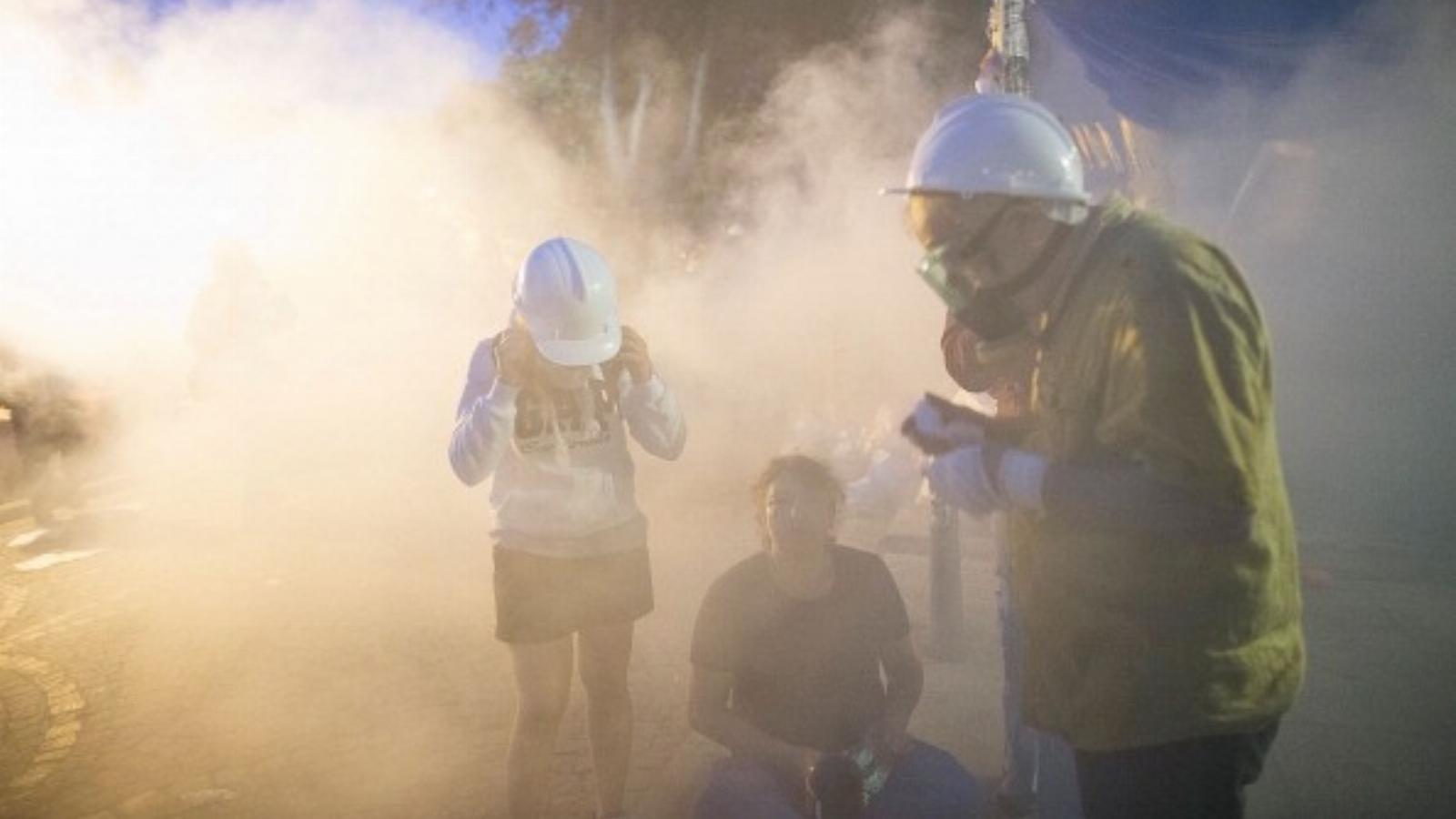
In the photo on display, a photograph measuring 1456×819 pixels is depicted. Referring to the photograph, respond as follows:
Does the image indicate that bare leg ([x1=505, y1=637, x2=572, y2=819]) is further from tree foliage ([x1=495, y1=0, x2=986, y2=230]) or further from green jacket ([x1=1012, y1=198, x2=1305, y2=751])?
tree foliage ([x1=495, y1=0, x2=986, y2=230])

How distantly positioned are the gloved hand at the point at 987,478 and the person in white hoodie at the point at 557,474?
4.19ft

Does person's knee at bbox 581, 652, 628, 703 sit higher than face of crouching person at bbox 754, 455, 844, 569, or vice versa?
face of crouching person at bbox 754, 455, 844, 569

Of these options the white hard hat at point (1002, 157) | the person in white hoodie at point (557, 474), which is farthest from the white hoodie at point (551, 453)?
the white hard hat at point (1002, 157)

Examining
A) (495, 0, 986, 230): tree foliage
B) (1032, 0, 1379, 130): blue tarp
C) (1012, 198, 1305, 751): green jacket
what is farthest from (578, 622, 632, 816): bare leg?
(495, 0, 986, 230): tree foliage

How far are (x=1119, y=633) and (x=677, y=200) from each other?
38.3 feet

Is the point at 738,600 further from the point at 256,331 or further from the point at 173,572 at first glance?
the point at 256,331

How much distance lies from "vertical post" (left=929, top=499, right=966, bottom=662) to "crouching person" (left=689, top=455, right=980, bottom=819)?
1498 mm

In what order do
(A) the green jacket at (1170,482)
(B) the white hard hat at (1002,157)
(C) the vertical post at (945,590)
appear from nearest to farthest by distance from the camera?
(A) the green jacket at (1170,482) → (B) the white hard hat at (1002,157) → (C) the vertical post at (945,590)

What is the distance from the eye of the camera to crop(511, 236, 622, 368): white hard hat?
2.61 m

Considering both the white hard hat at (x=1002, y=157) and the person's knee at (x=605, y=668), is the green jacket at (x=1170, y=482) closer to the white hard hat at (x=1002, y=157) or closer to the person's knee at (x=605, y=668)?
the white hard hat at (x=1002, y=157)

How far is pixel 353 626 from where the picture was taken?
5.20 metres

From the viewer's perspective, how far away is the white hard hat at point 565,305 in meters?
2.61

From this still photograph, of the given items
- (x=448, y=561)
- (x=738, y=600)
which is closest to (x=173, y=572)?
(x=448, y=561)

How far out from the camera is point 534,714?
105 inches
